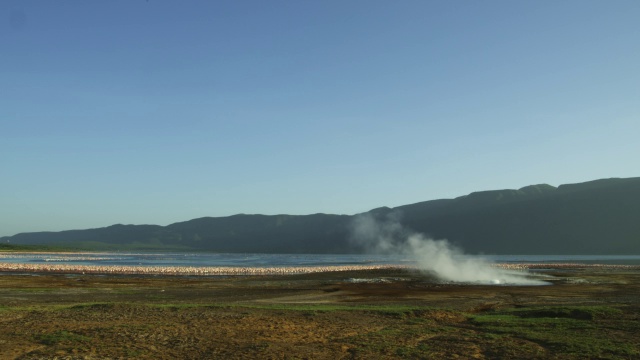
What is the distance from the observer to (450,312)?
24438 mm

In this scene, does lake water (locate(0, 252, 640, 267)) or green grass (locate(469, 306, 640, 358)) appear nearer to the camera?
green grass (locate(469, 306, 640, 358))

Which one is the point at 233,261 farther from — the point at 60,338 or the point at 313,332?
the point at 60,338

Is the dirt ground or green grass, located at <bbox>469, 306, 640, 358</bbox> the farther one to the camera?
green grass, located at <bbox>469, 306, 640, 358</bbox>

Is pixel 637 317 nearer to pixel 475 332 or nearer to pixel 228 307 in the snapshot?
pixel 475 332

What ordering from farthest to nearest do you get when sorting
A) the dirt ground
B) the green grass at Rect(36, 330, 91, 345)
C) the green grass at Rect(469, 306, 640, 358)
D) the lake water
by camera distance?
the lake water → the green grass at Rect(36, 330, 91, 345) → the green grass at Rect(469, 306, 640, 358) → the dirt ground

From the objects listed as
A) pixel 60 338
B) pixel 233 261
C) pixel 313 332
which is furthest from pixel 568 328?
pixel 233 261

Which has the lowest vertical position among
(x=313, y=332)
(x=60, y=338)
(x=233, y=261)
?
(x=233, y=261)

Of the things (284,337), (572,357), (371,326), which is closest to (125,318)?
(284,337)

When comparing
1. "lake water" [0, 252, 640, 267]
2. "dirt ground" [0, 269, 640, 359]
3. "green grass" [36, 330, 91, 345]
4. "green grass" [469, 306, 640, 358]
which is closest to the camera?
"dirt ground" [0, 269, 640, 359]

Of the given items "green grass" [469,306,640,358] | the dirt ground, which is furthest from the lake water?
"green grass" [469,306,640,358]

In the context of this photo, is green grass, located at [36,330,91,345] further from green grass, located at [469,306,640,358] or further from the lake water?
the lake water

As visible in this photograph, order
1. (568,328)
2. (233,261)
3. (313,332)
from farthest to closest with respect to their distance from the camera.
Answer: (233,261) < (568,328) < (313,332)

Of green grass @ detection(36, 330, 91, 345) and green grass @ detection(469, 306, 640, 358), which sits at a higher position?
green grass @ detection(36, 330, 91, 345)

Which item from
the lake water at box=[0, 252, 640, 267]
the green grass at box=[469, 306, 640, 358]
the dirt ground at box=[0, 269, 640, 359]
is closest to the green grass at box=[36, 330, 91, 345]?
the dirt ground at box=[0, 269, 640, 359]
